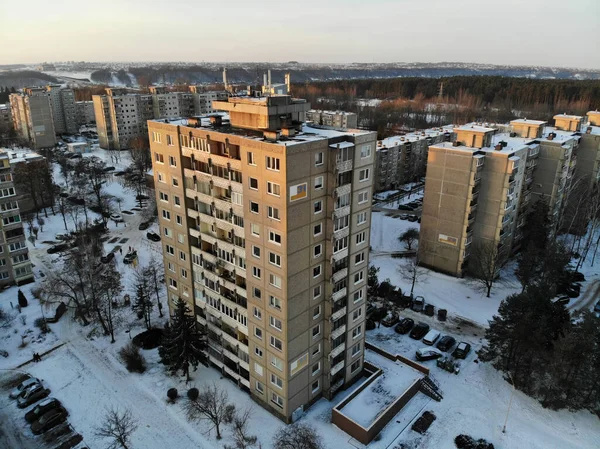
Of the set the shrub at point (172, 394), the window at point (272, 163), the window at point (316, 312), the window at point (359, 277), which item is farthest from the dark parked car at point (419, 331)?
the window at point (272, 163)

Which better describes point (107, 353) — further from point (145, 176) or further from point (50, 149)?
point (50, 149)

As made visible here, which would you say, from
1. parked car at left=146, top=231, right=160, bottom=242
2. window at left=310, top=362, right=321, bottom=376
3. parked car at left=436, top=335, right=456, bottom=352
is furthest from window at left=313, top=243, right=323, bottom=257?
parked car at left=146, top=231, right=160, bottom=242

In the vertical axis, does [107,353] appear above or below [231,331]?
below

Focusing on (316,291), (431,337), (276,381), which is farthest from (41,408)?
(431,337)

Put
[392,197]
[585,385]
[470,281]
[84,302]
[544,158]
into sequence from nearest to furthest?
[585,385]
[84,302]
[470,281]
[544,158]
[392,197]

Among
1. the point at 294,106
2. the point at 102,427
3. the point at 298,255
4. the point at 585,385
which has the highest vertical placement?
the point at 294,106

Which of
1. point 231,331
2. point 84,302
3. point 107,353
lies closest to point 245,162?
point 231,331

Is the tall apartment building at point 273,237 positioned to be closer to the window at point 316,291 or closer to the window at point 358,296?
the window at point 358,296
